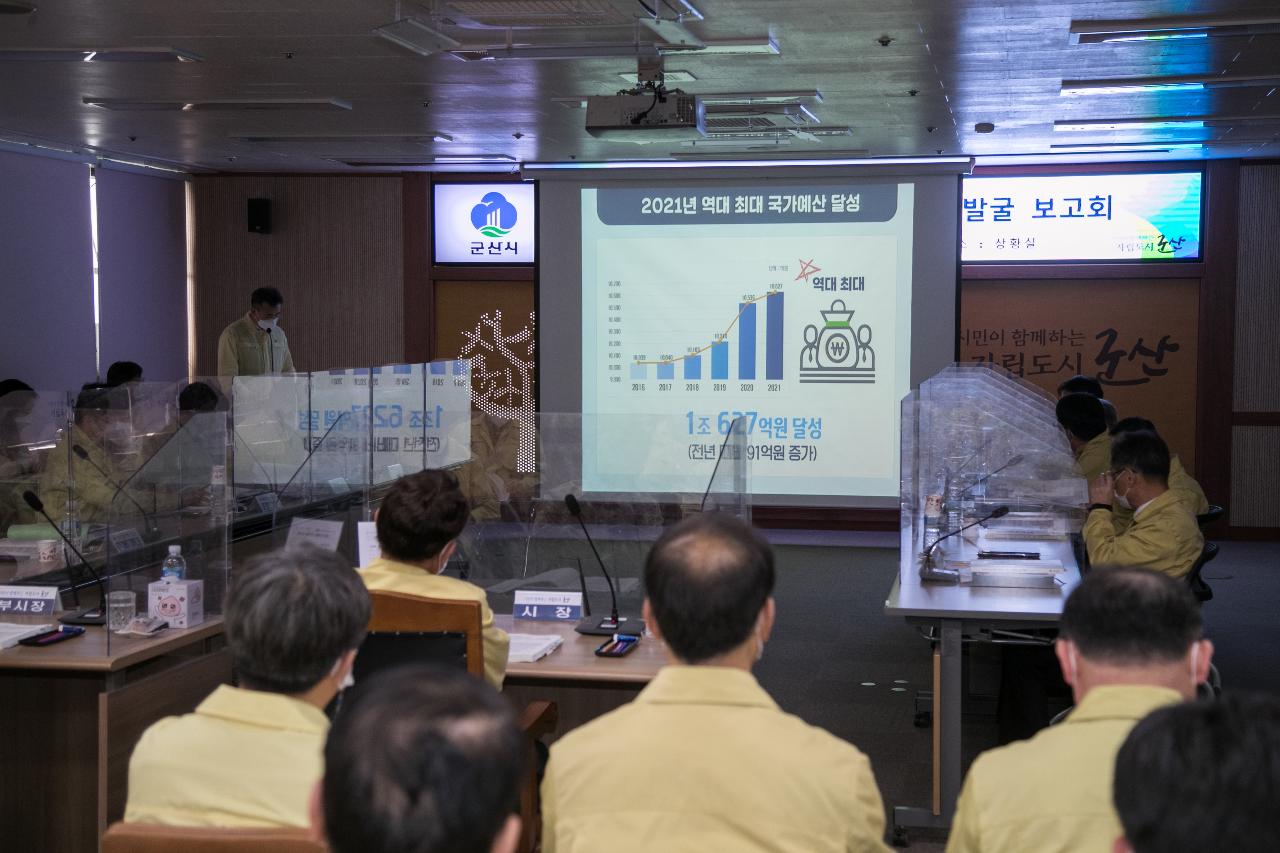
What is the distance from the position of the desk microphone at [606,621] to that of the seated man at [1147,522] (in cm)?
160

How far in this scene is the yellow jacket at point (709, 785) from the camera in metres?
1.55

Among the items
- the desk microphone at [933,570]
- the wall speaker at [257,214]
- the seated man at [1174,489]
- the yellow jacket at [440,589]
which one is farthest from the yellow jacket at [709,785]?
the wall speaker at [257,214]

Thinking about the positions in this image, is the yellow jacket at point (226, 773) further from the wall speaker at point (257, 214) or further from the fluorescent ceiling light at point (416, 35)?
the wall speaker at point (257, 214)

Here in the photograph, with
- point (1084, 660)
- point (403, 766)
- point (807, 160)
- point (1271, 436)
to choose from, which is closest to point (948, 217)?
point (807, 160)

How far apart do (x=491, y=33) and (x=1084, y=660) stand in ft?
13.4

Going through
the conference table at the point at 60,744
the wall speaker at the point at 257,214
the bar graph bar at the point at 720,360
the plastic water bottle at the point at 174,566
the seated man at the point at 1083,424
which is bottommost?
the conference table at the point at 60,744

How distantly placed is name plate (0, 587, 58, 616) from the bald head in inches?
112

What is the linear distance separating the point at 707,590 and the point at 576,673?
66.5 inches

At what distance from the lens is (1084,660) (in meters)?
1.89

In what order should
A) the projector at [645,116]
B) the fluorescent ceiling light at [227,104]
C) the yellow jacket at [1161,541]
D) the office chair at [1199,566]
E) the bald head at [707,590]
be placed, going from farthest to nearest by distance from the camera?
the fluorescent ceiling light at [227,104]
the projector at [645,116]
the office chair at [1199,566]
the yellow jacket at [1161,541]
the bald head at [707,590]

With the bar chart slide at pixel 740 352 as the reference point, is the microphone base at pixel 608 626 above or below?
below

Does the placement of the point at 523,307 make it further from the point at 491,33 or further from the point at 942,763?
the point at 942,763

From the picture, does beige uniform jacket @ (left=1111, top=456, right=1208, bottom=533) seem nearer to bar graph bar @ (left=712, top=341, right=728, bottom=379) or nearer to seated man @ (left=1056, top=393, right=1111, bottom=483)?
seated man @ (left=1056, top=393, right=1111, bottom=483)

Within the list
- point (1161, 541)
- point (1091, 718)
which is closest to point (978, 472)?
point (1161, 541)
